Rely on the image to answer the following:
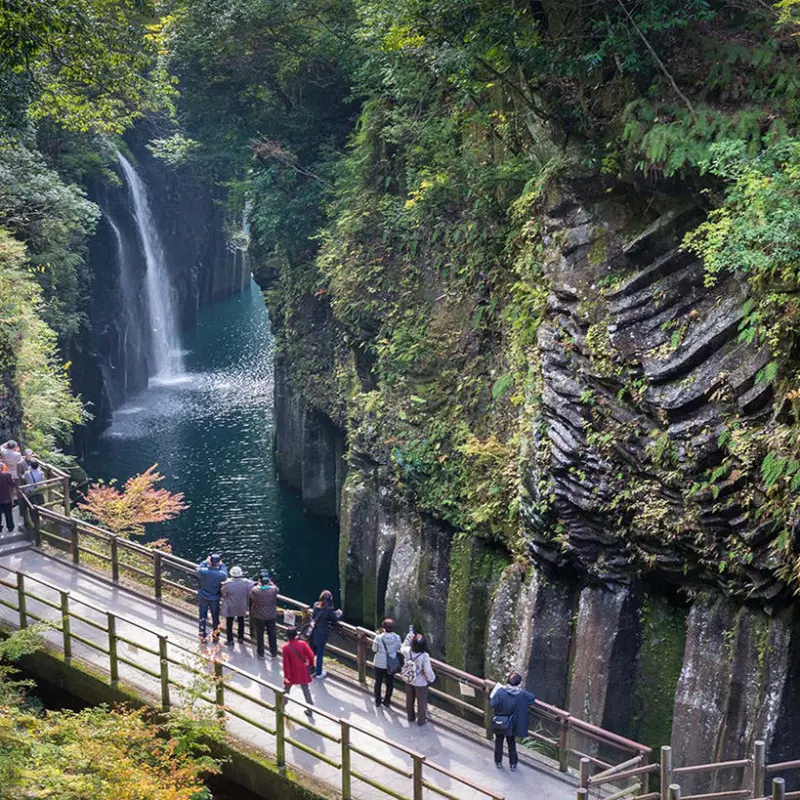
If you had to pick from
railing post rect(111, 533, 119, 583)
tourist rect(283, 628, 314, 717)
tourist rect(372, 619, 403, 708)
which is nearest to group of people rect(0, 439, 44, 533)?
railing post rect(111, 533, 119, 583)

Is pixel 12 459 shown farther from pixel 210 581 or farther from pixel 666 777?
pixel 666 777

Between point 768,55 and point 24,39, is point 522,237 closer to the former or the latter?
point 768,55

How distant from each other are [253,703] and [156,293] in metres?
50.1

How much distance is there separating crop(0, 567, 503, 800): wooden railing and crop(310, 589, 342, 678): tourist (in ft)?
3.39

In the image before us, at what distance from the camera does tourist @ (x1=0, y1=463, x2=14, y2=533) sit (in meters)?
21.3

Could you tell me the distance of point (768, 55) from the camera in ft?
59.8

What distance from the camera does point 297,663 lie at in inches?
641

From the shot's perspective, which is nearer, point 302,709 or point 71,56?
point 302,709

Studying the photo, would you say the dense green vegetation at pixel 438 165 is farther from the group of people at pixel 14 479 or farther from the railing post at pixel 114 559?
the railing post at pixel 114 559

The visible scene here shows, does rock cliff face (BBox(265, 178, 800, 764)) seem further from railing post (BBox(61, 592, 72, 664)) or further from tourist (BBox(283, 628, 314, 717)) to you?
railing post (BBox(61, 592, 72, 664))

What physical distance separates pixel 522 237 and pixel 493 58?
12.9ft

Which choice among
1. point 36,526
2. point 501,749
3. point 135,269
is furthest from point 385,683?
point 135,269

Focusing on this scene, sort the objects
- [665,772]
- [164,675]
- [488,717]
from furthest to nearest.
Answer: [488,717], [164,675], [665,772]

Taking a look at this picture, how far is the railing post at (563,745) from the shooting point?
15012mm
